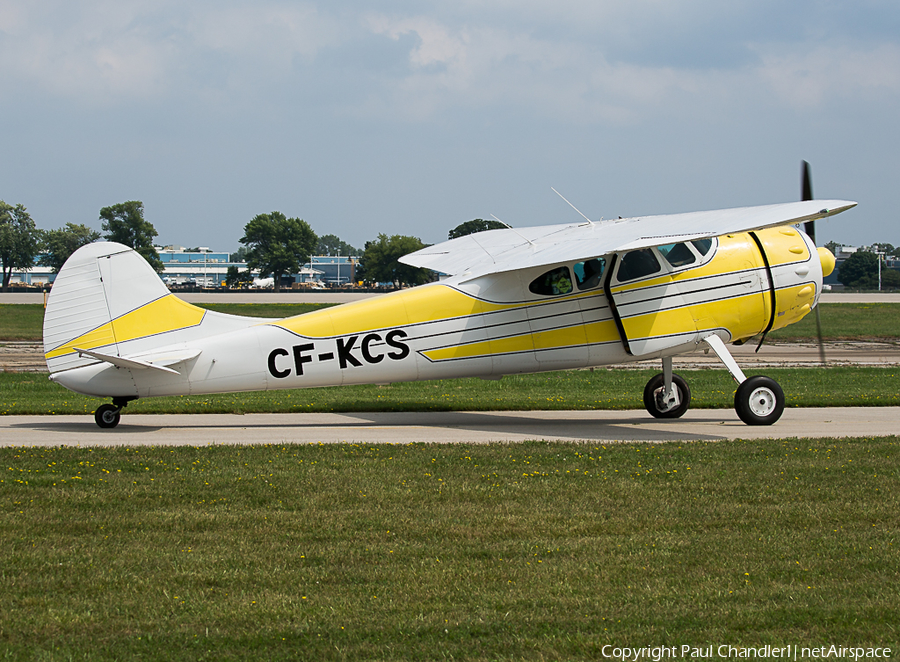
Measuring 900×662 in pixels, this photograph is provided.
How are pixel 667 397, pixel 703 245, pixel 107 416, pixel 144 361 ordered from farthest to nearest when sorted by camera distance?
1. pixel 667 397
2. pixel 703 245
3. pixel 107 416
4. pixel 144 361

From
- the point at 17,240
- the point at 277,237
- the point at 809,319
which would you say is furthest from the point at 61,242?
the point at 809,319

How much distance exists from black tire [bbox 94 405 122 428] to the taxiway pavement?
14 cm

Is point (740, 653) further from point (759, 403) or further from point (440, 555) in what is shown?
point (759, 403)

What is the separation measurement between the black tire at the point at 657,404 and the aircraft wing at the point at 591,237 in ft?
10.8

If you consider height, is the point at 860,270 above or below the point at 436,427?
above

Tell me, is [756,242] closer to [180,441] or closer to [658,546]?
[658,546]

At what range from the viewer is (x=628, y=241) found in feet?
43.9

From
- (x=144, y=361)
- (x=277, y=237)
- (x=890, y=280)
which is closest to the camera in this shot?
(x=144, y=361)

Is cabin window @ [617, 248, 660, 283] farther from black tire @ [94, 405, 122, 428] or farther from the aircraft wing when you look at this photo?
black tire @ [94, 405, 122, 428]

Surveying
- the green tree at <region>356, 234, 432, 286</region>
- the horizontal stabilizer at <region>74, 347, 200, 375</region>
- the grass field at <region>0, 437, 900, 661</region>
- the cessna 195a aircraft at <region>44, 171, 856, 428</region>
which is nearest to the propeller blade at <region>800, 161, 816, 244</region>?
the cessna 195a aircraft at <region>44, 171, 856, 428</region>

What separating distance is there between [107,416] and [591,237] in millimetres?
9015

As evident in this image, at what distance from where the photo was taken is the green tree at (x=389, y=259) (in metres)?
128

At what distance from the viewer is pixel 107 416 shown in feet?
48.2

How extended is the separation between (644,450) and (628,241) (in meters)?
3.41
